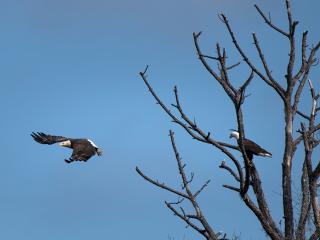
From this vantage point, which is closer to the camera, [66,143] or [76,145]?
[76,145]

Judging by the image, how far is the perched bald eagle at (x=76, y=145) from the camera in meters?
13.6

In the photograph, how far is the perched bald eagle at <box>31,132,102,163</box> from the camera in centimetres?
1362

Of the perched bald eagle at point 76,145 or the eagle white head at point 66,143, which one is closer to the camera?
the perched bald eagle at point 76,145

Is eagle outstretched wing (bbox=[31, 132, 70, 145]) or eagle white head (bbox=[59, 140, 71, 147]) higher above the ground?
eagle outstretched wing (bbox=[31, 132, 70, 145])

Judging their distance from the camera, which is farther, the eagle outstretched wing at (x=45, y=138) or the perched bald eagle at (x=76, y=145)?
the eagle outstretched wing at (x=45, y=138)

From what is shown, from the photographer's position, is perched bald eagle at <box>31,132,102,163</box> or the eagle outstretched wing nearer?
perched bald eagle at <box>31,132,102,163</box>

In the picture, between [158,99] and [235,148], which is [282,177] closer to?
[235,148]

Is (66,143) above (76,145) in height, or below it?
above

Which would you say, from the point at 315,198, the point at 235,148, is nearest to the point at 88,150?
the point at 235,148

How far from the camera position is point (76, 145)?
1473cm

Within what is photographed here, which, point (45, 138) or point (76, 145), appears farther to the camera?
point (45, 138)

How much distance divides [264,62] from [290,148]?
963 mm

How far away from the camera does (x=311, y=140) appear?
6.72m

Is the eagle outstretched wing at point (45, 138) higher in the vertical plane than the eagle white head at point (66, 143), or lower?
higher
